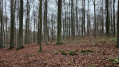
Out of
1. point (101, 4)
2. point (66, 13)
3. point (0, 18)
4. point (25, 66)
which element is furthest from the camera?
point (66, 13)

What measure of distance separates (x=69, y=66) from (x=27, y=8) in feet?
60.3

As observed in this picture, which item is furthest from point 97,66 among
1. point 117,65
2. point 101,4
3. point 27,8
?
point 101,4

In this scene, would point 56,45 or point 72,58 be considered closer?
point 72,58

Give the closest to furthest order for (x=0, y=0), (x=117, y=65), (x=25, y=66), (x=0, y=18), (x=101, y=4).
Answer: (x=117, y=65)
(x=25, y=66)
(x=0, y=0)
(x=0, y=18)
(x=101, y=4)

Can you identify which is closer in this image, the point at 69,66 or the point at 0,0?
the point at 69,66

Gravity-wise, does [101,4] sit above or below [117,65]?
above

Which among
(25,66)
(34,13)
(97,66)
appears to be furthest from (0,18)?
(97,66)

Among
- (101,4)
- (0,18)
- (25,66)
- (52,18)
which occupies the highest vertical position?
(101,4)

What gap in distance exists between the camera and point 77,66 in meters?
4.58

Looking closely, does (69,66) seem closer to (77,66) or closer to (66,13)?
(77,66)

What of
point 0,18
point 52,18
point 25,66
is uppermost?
point 52,18

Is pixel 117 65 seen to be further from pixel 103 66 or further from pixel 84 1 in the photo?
pixel 84 1

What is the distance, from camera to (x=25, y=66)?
5422 millimetres

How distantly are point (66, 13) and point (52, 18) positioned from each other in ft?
26.1
